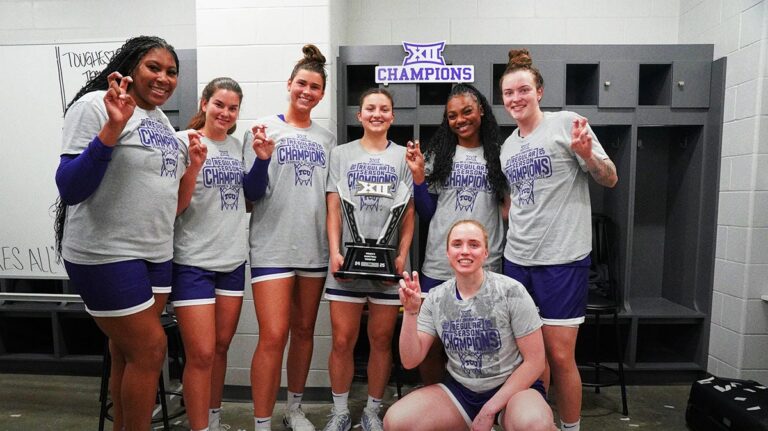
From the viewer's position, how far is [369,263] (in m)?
1.91

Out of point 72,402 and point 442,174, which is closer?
point 442,174

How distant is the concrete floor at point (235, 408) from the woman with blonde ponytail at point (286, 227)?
0.56m

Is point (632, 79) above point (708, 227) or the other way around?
above

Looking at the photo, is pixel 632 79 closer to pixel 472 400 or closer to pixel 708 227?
pixel 708 227

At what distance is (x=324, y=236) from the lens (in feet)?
6.73

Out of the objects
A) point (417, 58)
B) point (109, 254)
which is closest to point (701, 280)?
point (417, 58)

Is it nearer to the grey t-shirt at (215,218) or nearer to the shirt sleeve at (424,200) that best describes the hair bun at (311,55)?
the grey t-shirt at (215,218)

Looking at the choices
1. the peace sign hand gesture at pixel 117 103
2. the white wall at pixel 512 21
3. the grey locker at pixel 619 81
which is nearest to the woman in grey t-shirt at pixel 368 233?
the peace sign hand gesture at pixel 117 103

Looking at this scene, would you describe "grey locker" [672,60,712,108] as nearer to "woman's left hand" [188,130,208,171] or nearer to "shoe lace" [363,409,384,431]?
"shoe lace" [363,409,384,431]

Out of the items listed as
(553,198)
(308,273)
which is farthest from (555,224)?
(308,273)

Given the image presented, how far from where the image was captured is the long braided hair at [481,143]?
2000 millimetres

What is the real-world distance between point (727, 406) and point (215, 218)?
233cm

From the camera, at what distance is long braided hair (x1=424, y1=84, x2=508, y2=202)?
200cm

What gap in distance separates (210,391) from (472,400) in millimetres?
1057
